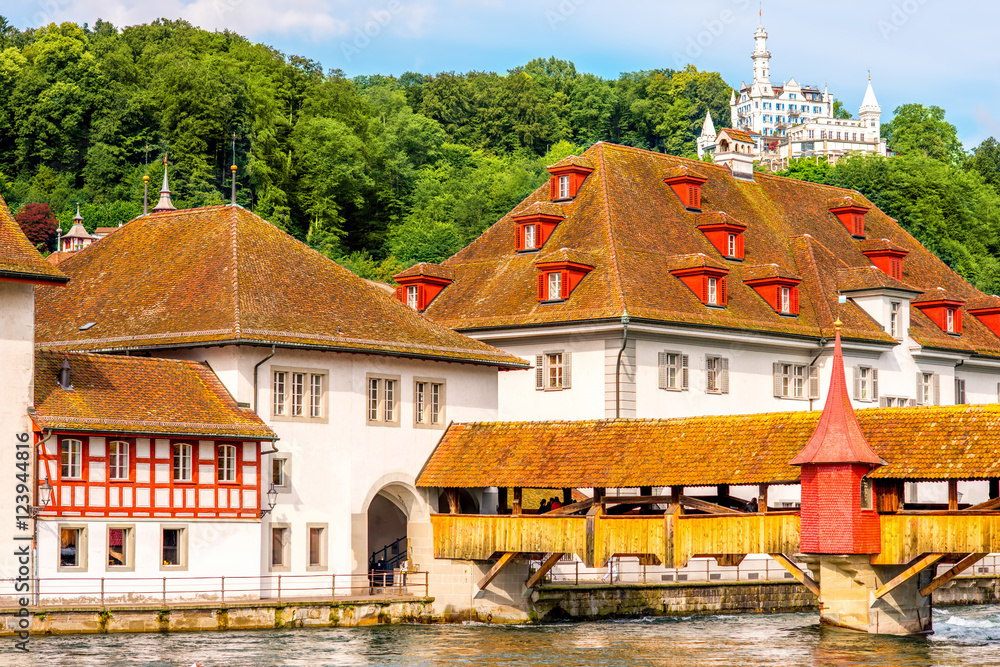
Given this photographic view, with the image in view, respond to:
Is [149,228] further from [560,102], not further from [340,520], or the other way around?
[560,102]

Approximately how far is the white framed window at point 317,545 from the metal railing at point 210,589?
336 millimetres

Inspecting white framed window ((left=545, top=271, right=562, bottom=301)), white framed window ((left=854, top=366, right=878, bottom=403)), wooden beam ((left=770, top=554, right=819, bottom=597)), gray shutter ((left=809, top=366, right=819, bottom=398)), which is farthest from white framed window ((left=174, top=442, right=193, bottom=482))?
white framed window ((left=854, top=366, right=878, bottom=403))

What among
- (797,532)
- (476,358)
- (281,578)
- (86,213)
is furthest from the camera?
(86,213)

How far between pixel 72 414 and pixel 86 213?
72.6m

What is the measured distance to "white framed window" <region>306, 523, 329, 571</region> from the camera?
41562mm

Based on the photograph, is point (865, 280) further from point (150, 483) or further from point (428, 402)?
point (150, 483)

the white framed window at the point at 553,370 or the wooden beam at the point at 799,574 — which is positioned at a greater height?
the white framed window at the point at 553,370

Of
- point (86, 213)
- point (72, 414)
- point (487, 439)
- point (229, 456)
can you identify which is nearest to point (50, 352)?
point (72, 414)

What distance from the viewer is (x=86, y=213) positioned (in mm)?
107312

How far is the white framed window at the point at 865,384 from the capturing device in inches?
2259

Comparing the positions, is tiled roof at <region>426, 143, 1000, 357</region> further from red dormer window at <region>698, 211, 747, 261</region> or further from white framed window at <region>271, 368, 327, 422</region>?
white framed window at <region>271, 368, 327, 422</region>

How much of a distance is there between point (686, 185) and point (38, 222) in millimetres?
56235

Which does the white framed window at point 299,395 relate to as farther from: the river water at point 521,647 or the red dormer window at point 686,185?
the red dormer window at point 686,185

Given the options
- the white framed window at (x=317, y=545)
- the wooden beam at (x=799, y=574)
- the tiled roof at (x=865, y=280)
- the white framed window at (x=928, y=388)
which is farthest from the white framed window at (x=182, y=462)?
the white framed window at (x=928, y=388)
